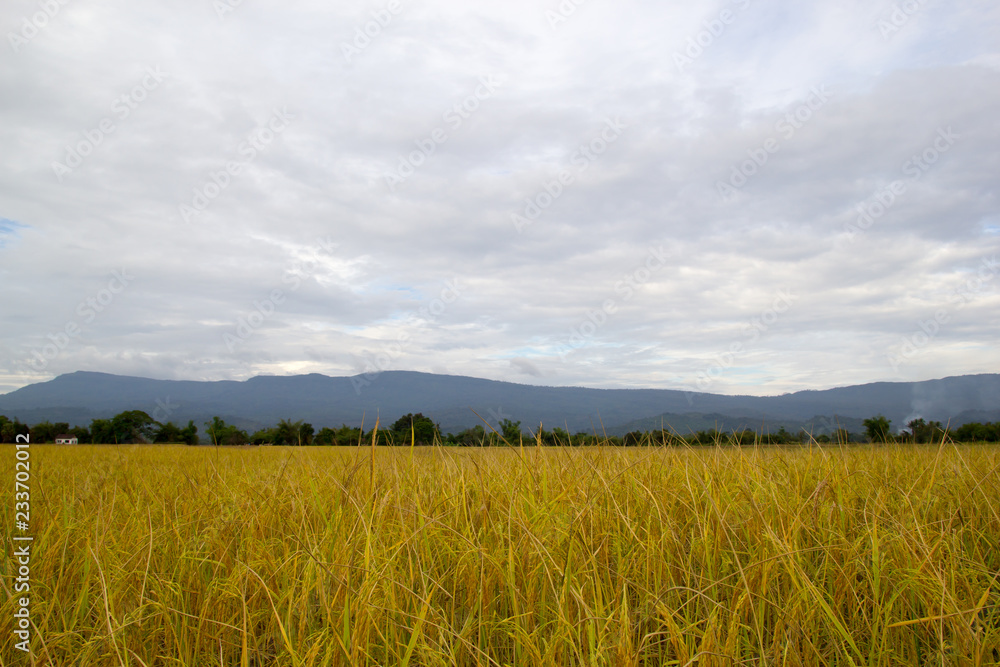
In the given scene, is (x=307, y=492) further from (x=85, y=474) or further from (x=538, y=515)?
(x=85, y=474)

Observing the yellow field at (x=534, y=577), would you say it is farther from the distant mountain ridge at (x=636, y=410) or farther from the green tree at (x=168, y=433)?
the green tree at (x=168, y=433)

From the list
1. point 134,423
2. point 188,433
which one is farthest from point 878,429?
point 188,433

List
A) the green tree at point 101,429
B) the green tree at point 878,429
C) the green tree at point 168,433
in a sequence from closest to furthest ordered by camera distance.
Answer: the green tree at point 878,429
the green tree at point 101,429
the green tree at point 168,433

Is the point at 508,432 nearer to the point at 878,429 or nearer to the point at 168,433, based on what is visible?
the point at 878,429

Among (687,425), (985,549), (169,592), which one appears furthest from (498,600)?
(687,425)

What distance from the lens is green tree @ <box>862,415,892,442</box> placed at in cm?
556

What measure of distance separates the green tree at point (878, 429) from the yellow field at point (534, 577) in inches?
67.2

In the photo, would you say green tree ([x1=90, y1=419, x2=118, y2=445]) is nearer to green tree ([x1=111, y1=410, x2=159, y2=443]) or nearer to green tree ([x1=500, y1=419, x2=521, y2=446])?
green tree ([x1=111, y1=410, x2=159, y2=443])

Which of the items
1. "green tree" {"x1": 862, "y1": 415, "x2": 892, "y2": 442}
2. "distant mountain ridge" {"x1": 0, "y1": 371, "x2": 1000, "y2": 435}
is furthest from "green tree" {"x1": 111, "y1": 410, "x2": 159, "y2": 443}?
"green tree" {"x1": 862, "y1": 415, "x2": 892, "y2": 442}

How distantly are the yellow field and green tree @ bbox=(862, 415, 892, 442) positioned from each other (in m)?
1.71

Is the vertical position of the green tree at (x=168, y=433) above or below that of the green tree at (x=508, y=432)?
below

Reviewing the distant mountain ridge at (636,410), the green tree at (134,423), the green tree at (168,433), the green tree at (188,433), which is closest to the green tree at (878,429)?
the distant mountain ridge at (636,410)

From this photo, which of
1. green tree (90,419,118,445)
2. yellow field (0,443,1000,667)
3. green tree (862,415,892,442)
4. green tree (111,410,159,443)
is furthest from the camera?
green tree (90,419,118,445)

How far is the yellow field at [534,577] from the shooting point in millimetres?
1847
